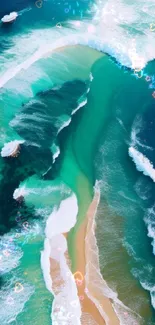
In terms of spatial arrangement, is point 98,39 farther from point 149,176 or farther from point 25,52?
point 149,176

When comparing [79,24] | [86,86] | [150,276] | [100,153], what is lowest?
[150,276]

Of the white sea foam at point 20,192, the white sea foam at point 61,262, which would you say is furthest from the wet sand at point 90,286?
the white sea foam at point 20,192

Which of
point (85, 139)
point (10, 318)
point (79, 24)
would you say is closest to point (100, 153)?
point (85, 139)

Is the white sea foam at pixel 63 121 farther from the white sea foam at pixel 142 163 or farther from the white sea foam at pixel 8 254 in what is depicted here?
the white sea foam at pixel 8 254

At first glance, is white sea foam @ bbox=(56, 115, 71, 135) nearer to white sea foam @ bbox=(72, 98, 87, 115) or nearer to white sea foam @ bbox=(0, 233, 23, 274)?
white sea foam @ bbox=(72, 98, 87, 115)

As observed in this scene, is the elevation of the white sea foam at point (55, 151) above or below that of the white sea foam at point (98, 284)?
above

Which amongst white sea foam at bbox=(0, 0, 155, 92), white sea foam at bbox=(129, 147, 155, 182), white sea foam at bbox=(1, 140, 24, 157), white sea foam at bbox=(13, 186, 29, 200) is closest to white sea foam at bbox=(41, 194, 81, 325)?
white sea foam at bbox=(13, 186, 29, 200)
